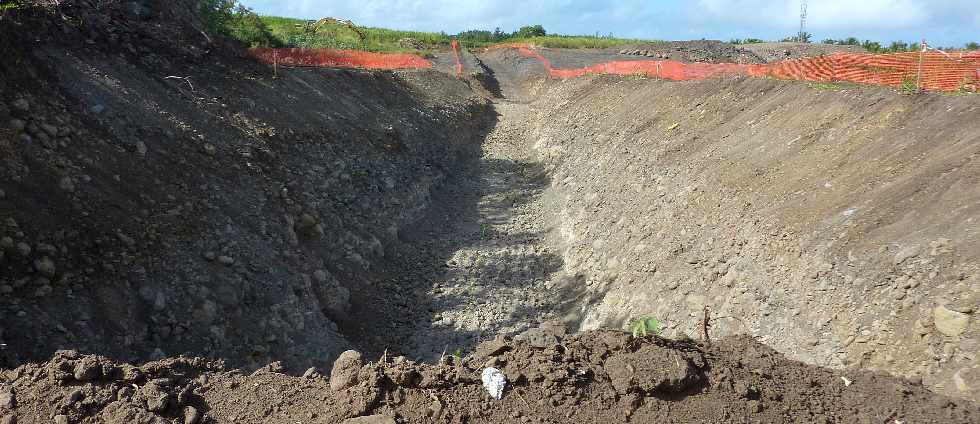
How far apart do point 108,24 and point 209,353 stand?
8.86m

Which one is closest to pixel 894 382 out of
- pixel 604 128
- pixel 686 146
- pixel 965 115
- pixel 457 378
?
pixel 457 378

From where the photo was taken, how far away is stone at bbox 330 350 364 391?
4.07 m

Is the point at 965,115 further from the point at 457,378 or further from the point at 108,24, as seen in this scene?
Answer: the point at 108,24

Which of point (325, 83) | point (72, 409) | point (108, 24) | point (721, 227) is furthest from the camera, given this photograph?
point (325, 83)

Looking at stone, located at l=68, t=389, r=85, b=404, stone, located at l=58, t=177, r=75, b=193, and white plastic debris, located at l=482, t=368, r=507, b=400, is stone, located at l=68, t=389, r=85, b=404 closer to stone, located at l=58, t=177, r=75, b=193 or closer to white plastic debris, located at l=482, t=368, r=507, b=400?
white plastic debris, located at l=482, t=368, r=507, b=400

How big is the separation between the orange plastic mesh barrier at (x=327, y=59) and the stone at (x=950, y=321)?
14.1 m

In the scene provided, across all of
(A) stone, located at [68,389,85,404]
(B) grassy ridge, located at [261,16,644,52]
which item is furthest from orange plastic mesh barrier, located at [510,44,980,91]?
(B) grassy ridge, located at [261,16,644,52]

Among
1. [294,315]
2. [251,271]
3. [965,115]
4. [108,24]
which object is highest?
[108,24]

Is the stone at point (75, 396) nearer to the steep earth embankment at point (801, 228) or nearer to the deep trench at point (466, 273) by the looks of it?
the deep trench at point (466, 273)

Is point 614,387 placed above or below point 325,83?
below

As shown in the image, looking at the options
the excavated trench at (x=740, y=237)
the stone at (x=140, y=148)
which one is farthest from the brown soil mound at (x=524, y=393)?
the stone at (x=140, y=148)

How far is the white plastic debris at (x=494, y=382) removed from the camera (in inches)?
155

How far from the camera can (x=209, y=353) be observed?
6.70 m

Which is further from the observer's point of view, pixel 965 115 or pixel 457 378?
pixel 965 115
